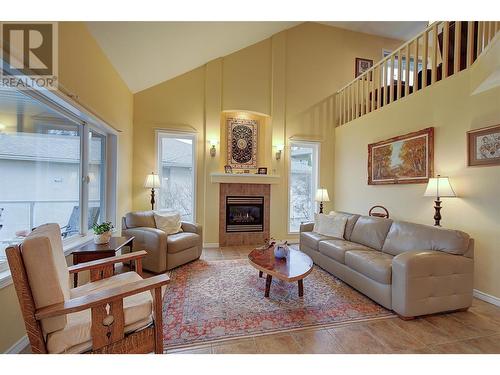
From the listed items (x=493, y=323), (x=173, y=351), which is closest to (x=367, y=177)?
(x=493, y=323)

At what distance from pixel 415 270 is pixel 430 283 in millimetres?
217

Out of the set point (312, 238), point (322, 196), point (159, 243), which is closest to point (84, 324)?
point (159, 243)

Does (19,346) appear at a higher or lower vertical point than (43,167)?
lower

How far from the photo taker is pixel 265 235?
201 inches

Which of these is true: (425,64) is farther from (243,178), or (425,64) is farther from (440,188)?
(243,178)

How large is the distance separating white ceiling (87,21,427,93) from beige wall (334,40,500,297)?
2782 mm

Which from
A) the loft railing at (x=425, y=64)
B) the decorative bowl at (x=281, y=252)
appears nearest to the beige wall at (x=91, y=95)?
the decorative bowl at (x=281, y=252)

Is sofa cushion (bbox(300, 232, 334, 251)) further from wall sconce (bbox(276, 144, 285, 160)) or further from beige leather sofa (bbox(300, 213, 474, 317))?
wall sconce (bbox(276, 144, 285, 160))

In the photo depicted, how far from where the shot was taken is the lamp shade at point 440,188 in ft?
9.25

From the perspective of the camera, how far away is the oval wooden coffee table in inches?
91.5

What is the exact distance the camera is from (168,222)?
3.74m

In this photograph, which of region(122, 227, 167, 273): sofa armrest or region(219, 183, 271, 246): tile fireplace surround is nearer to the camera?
region(122, 227, 167, 273): sofa armrest

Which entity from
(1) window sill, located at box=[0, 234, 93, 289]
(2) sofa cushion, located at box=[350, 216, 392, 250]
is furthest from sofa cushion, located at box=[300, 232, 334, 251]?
(1) window sill, located at box=[0, 234, 93, 289]
